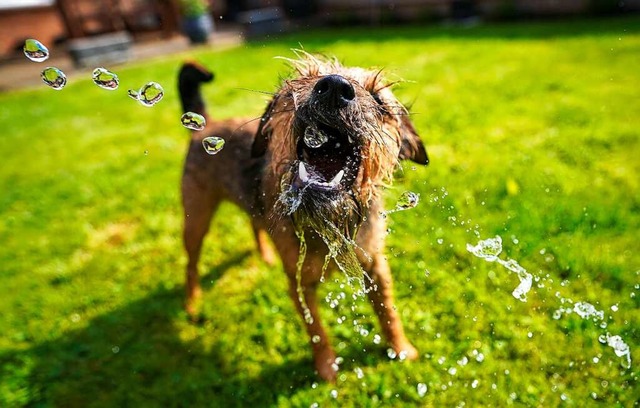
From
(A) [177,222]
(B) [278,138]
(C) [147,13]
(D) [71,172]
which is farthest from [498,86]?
(C) [147,13]

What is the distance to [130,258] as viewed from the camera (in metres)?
4.60

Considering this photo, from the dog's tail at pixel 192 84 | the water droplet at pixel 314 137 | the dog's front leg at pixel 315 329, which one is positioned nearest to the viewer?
the water droplet at pixel 314 137

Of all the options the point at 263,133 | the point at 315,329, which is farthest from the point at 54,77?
the point at 315,329

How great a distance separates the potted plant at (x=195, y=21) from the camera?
16094 mm

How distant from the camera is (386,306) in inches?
115

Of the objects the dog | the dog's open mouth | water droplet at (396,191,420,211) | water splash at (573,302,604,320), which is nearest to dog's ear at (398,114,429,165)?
the dog

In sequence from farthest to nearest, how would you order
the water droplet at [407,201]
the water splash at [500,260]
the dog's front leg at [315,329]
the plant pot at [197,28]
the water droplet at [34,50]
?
the plant pot at [197,28], the water splash at [500,260], the water droplet at [407,201], the dog's front leg at [315,329], the water droplet at [34,50]

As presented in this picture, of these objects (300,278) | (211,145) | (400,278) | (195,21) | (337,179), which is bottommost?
(195,21)

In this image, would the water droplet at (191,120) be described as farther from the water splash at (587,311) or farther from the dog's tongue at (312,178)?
the water splash at (587,311)

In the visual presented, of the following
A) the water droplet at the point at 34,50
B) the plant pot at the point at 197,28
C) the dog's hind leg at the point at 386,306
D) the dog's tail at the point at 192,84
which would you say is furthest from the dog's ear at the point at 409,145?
the plant pot at the point at 197,28

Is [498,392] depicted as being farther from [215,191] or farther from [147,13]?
[147,13]

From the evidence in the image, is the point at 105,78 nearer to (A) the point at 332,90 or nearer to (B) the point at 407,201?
(A) the point at 332,90

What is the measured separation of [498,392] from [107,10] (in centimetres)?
1982

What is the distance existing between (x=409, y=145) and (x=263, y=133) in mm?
890
